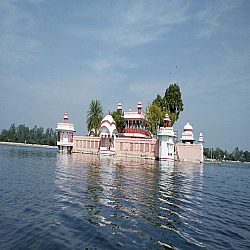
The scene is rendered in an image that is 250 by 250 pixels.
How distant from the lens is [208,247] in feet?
22.0

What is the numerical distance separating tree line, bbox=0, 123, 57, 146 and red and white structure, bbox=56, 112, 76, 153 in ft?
243

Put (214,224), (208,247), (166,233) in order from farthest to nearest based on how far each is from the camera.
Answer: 1. (214,224)
2. (166,233)
3. (208,247)

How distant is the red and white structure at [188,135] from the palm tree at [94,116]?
2339cm

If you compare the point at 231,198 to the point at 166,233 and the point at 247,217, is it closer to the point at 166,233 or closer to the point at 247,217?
the point at 247,217

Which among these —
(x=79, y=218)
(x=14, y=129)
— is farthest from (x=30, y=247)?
(x=14, y=129)

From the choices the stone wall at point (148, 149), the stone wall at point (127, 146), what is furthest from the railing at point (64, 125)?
the stone wall at point (148, 149)

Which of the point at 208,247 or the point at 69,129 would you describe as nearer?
the point at 208,247

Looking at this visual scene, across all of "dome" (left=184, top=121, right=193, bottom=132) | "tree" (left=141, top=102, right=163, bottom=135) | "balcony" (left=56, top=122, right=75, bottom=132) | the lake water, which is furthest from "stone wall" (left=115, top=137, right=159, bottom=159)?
the lake water

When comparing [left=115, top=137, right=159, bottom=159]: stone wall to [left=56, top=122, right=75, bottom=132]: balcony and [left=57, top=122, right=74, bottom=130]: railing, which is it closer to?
[left=56, top=122, right=75, bottom=132]: balcony

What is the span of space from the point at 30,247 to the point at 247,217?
9.05 meters

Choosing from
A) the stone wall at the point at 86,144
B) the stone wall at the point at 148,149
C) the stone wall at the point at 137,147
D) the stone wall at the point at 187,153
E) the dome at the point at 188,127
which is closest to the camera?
the stone wall at the point at 187,153

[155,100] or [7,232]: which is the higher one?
[155,100]

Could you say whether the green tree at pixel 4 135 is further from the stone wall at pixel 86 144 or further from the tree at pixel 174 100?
the tree at pixel 174 100

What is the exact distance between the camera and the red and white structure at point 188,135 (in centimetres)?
4922
